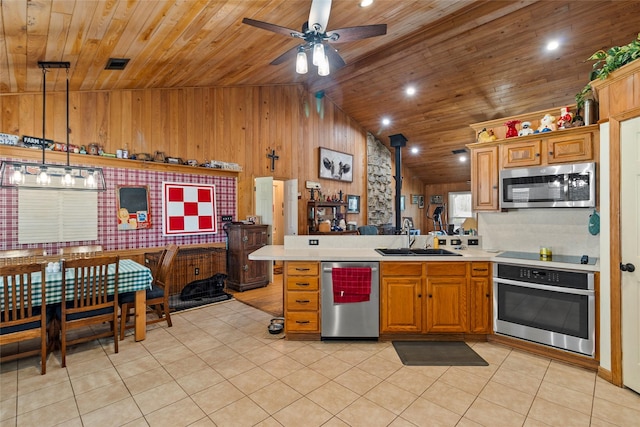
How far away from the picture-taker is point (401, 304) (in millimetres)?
3059

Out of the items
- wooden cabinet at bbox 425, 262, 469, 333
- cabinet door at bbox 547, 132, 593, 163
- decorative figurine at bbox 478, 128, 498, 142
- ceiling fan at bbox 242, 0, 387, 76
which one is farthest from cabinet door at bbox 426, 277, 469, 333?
ceiling fan at bbox 242, 0, 387, 76

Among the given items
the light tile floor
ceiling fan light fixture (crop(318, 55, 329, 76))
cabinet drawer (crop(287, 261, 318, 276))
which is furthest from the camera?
cabinet drawer (crop(287, 261, 318, 276))

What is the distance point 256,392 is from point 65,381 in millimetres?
1523

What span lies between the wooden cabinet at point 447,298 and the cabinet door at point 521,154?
3.76 ft

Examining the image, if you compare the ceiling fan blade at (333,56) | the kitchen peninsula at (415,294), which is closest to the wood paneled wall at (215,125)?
the ceiling fan blade at (333,56)

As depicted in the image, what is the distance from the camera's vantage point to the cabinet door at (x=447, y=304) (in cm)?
303

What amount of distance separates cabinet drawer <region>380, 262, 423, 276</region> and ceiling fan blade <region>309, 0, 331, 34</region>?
7.67ft

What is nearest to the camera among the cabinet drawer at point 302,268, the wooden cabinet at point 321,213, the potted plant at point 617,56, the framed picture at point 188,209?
the potted plant at point 617,56

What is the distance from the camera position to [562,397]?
7.11ft

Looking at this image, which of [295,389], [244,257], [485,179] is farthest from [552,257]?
[244,257]

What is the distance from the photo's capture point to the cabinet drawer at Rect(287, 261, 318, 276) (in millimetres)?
3076

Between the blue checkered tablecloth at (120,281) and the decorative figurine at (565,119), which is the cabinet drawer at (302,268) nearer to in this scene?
the blue checkered tablecloth at (120,281)

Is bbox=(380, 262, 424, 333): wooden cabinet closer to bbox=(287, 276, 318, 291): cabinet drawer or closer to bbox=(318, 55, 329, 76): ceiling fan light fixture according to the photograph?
bbox=(287, 276, 318, 291): cabinet drawer

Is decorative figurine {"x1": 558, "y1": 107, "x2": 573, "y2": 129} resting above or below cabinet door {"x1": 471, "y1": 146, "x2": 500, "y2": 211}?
above
